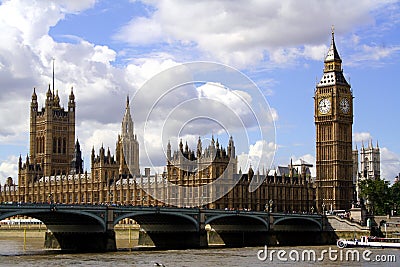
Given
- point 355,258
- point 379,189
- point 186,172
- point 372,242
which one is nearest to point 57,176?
point 186,172

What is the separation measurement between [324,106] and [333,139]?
17.2 ft

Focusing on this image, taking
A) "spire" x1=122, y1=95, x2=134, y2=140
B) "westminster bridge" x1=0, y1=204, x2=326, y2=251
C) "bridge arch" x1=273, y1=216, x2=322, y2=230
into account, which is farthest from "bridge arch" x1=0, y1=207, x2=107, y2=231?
"spire" x1=122, y1=95, x2=134, y2=140

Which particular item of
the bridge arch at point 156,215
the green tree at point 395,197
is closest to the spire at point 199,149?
the green tree at point 395,197

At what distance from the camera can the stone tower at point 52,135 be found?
162 metres

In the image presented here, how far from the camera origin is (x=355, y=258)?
65438 mm

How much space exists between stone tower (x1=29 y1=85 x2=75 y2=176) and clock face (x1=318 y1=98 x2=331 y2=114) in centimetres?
5693

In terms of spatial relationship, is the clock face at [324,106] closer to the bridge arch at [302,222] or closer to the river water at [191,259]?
the bridge arch at [302,222]

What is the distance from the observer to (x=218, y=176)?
363 feet

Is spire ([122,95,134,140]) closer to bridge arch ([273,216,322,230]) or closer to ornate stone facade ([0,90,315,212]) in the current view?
ornate stone facade ([0,90,315,212])

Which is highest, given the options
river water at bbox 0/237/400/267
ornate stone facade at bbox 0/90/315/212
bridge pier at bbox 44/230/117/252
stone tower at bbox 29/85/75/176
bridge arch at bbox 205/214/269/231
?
stone tower at bbox 29/85/75/176

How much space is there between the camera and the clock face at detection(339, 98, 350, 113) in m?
126

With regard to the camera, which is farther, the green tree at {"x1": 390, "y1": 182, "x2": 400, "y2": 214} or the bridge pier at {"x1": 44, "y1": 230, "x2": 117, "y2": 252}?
the green tree at {"x1": 390, "y1": 182, "x2": 400, "y2": 214}

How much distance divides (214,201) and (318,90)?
28.1 meters

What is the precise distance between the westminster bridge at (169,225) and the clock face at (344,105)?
1257 inches
